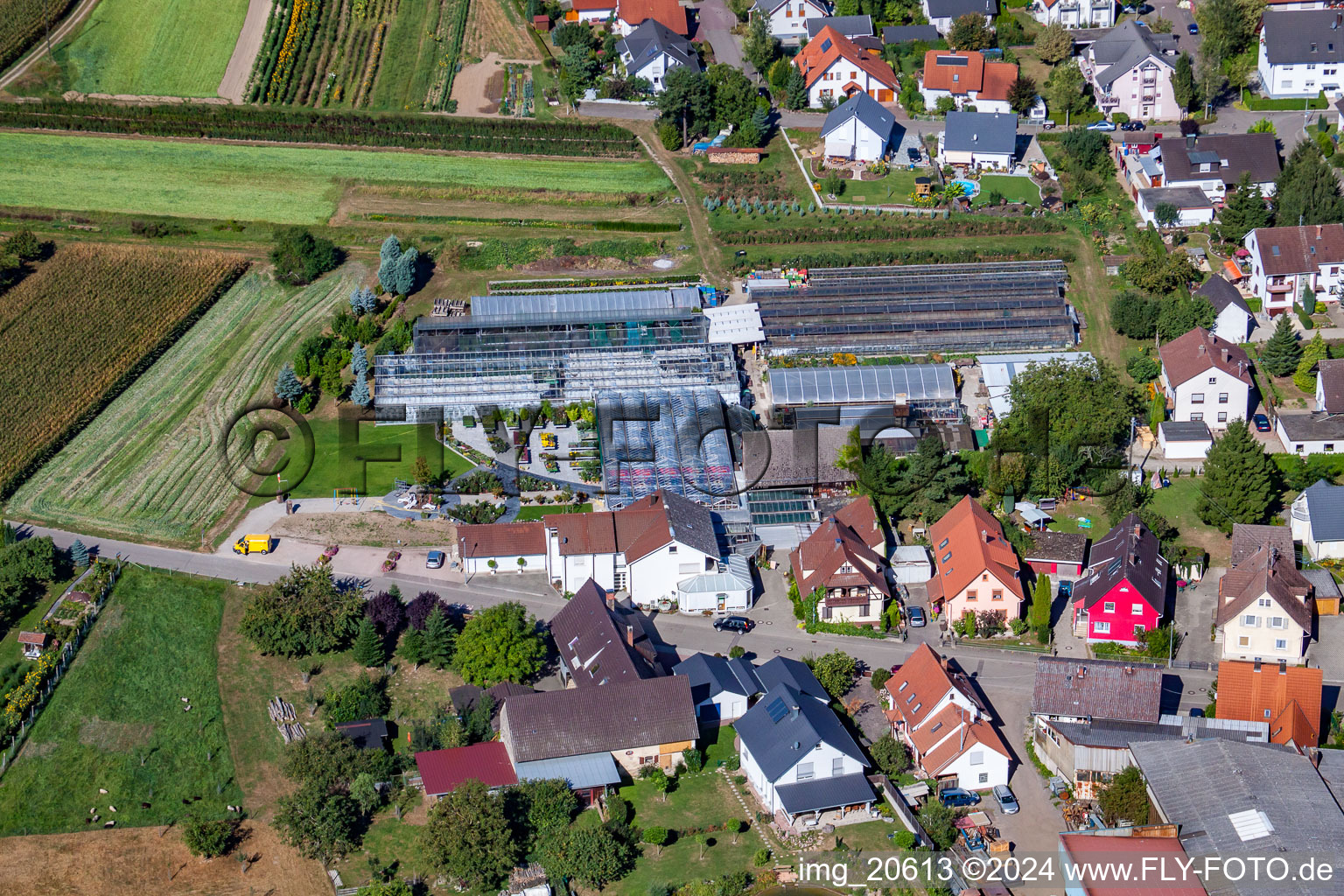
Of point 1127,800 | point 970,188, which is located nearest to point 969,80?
point 970,188

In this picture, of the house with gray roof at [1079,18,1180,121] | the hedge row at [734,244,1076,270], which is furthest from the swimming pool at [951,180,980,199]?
the house with gray roof at [1079,18,1180,121]

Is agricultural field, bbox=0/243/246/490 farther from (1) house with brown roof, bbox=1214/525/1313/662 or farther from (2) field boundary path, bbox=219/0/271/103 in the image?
(1) house with brown roof, bbox=1214/525/1313/662

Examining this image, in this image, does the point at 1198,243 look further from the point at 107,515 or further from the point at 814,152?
the point at 107,515

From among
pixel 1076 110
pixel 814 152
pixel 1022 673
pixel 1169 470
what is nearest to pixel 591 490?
pixel 1022 673

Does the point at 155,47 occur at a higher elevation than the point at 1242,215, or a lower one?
higher

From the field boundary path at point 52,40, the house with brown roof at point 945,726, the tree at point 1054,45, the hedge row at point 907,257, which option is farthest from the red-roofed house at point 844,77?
the house with brown roof at point 945,726

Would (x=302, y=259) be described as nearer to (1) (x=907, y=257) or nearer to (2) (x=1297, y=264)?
(1) (x=907, y=257)

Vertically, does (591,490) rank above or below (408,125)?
below
